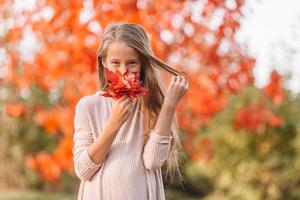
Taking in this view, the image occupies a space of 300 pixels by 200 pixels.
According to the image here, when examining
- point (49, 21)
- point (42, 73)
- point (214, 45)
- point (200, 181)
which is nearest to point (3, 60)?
point (42, 73)

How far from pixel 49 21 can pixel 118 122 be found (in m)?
3.74

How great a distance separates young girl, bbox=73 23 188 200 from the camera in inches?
99.4

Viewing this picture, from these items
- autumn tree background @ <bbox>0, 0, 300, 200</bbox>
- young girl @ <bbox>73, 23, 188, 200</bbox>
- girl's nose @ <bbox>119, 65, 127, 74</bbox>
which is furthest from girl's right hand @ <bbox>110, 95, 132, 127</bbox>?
autumn tree background @ <bbox>0, 0, 300, 200</bbox>

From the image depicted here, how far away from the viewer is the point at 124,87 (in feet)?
8.07

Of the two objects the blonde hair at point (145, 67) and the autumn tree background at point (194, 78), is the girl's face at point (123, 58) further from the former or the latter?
the autumn tree background at point (194, 78)

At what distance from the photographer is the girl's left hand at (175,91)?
2.54 meters

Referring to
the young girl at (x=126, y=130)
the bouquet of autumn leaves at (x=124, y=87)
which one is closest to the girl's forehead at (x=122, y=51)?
the young girl at (x=126, y=130)

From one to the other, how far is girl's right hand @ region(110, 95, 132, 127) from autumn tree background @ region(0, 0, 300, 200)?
591 millimetres

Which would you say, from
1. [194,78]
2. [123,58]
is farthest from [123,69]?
[194,78]

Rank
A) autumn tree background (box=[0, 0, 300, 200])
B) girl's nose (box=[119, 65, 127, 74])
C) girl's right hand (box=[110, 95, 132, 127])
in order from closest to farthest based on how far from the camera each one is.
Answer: girl's right hand (box=[110, 95, 132, 127]) < girl's nose (box=[119, 65, 127, 74]) < autumn tree background (box=[0, 0, 300, 200])

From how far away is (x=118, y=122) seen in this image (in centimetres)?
246

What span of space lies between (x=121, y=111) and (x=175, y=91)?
217mm

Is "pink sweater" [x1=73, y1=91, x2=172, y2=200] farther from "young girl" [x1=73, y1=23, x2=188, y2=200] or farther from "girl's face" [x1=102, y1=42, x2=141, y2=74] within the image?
"girl's face" [x1=102, y1=42, x2=141, y2=74]

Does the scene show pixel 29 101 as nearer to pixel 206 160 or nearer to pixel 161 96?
pixel 206 160
